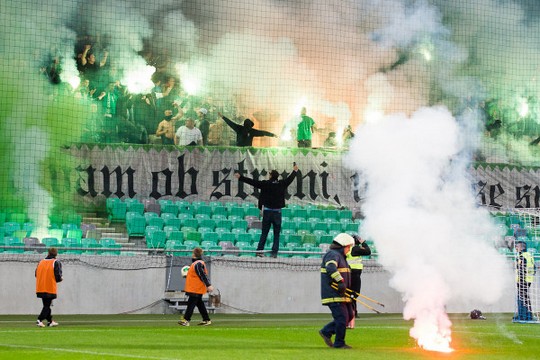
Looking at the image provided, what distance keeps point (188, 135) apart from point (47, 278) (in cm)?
1638

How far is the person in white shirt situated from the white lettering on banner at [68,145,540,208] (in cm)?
181

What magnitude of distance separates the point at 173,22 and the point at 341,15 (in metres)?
6.69

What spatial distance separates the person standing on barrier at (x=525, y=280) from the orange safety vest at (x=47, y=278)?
37.5 feet

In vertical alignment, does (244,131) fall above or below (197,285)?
above

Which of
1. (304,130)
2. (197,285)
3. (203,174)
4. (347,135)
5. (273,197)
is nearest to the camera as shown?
(197,285)

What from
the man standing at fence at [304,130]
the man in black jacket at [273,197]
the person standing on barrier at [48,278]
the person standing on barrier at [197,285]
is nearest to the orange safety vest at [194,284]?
the person standing on barrier at [197,285]

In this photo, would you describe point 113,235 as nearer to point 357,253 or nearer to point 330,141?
point 330,141

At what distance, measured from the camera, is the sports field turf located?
623 inches

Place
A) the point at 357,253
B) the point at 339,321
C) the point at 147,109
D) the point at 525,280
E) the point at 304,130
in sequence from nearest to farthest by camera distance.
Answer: the point at 339,321
the point at 357,253
the point at 525,280
the point at 147,109
the point at 304,130

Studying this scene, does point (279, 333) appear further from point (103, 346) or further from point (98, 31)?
point (98, 31)

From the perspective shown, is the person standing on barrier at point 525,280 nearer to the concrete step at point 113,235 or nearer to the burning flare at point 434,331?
the burning flare at point 434,331

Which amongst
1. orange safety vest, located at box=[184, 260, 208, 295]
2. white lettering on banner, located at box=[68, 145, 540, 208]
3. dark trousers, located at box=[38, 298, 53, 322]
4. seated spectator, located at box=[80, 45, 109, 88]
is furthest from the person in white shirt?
dark trousers, located at box=[38, 298, 53, 322]

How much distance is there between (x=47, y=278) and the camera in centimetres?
2278

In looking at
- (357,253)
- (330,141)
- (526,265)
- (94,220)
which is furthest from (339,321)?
(330,141)
